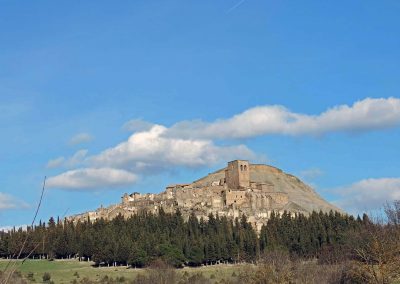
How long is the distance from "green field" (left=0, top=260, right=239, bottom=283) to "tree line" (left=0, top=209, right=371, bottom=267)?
1.64m

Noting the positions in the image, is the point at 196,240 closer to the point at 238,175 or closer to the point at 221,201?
the point at 221,201

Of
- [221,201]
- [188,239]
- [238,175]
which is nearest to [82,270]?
[188,239]

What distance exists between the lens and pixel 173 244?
6150 cm

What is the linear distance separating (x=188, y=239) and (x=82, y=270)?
12.5m

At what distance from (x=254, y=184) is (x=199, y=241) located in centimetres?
3773

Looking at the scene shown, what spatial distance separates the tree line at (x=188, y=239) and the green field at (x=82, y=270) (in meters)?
1.64

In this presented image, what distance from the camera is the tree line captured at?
195 feet

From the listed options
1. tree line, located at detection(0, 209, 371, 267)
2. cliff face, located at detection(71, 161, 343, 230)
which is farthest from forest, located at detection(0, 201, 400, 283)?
cliff face, located at detection(71, 161, 343, 230)

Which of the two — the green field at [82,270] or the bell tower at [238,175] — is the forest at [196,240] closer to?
the green field at [82,270]

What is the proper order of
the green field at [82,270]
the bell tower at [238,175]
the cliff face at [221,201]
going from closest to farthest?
1. the green field at [82,270]
2. the cliff face at [221,201]
3. the bell tower at [238,175]

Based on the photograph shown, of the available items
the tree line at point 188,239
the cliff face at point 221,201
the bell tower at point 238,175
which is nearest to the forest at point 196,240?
the tree line at point 188,239

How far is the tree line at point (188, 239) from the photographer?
195 feet

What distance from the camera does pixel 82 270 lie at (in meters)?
55.8

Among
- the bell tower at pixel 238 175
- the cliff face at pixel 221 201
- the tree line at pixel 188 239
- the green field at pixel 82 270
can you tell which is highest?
the bell tower at pixel 238 175
